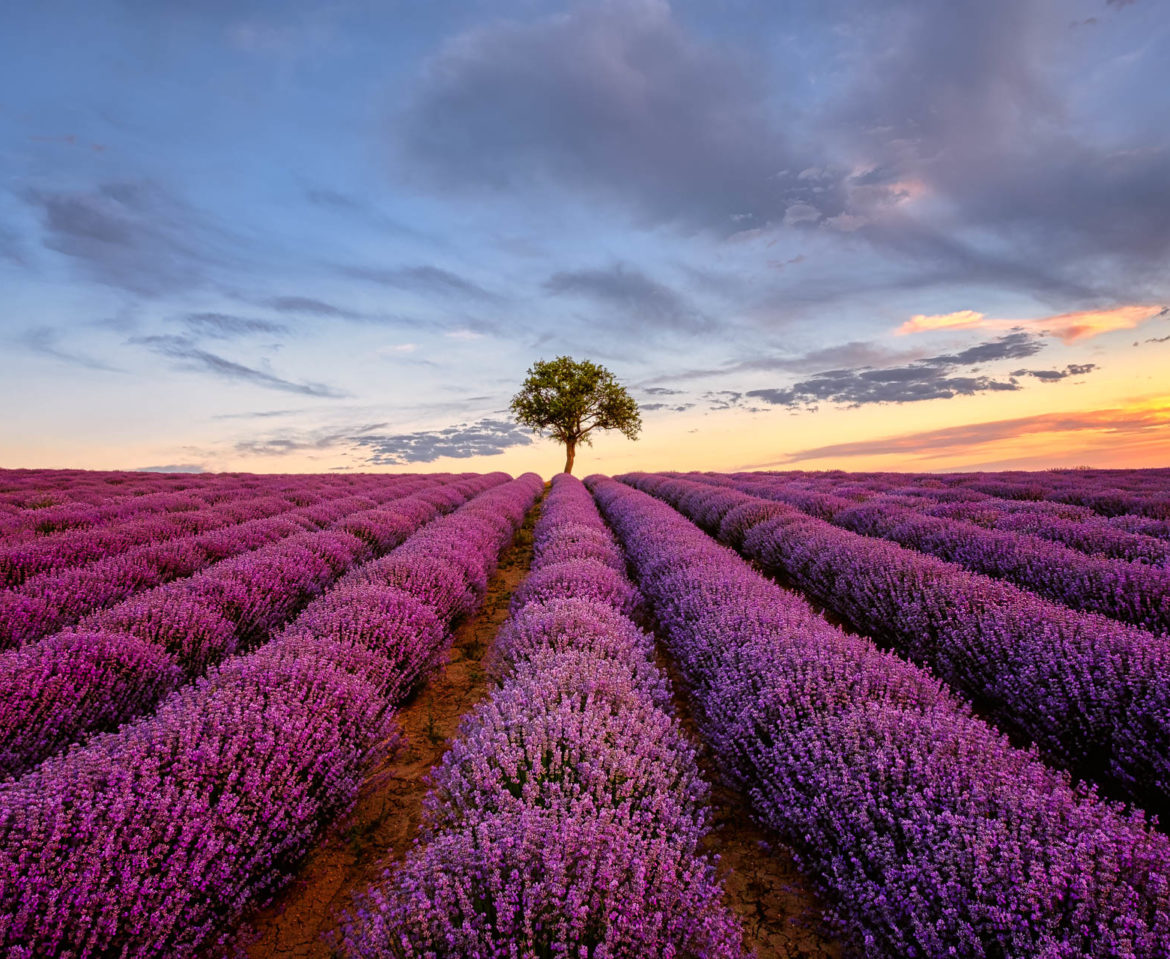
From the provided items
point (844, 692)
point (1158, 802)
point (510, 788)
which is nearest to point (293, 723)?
point (510, 788)

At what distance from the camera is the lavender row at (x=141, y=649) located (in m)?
2.66

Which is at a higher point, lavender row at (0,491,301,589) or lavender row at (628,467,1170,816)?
lavender row at (0,491,301,589)

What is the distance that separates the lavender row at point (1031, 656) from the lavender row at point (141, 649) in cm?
409

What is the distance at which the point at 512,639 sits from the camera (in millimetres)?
3322

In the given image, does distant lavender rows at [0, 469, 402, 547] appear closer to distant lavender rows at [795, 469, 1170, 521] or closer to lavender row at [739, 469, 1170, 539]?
lavender row at [739, 469, 1170, 539]

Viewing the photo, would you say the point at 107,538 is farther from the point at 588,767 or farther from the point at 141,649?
the point at 588,767

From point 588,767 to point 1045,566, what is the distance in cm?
475

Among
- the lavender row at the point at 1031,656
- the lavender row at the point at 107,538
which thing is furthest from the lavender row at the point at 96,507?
the lavender row at the point at 1031,656

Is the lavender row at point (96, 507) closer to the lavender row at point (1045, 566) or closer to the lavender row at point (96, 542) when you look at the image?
the lavender row at point (96, 542)

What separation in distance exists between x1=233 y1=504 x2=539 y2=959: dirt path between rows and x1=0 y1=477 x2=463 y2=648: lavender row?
2.45 meters

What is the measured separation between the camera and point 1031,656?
10.1 feet

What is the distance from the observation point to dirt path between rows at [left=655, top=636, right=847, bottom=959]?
1976 millimetres

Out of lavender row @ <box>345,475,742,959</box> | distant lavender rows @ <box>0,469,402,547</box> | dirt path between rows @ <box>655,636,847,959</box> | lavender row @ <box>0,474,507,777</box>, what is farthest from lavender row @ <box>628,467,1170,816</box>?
distant lavender rows @ <box>0,469,402,547</box>

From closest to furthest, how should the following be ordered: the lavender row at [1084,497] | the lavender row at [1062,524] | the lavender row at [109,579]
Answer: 1. the lavender row at [109,579]
2. the lavender row at [1062,524]
3. the lavender row at [1084,497]
